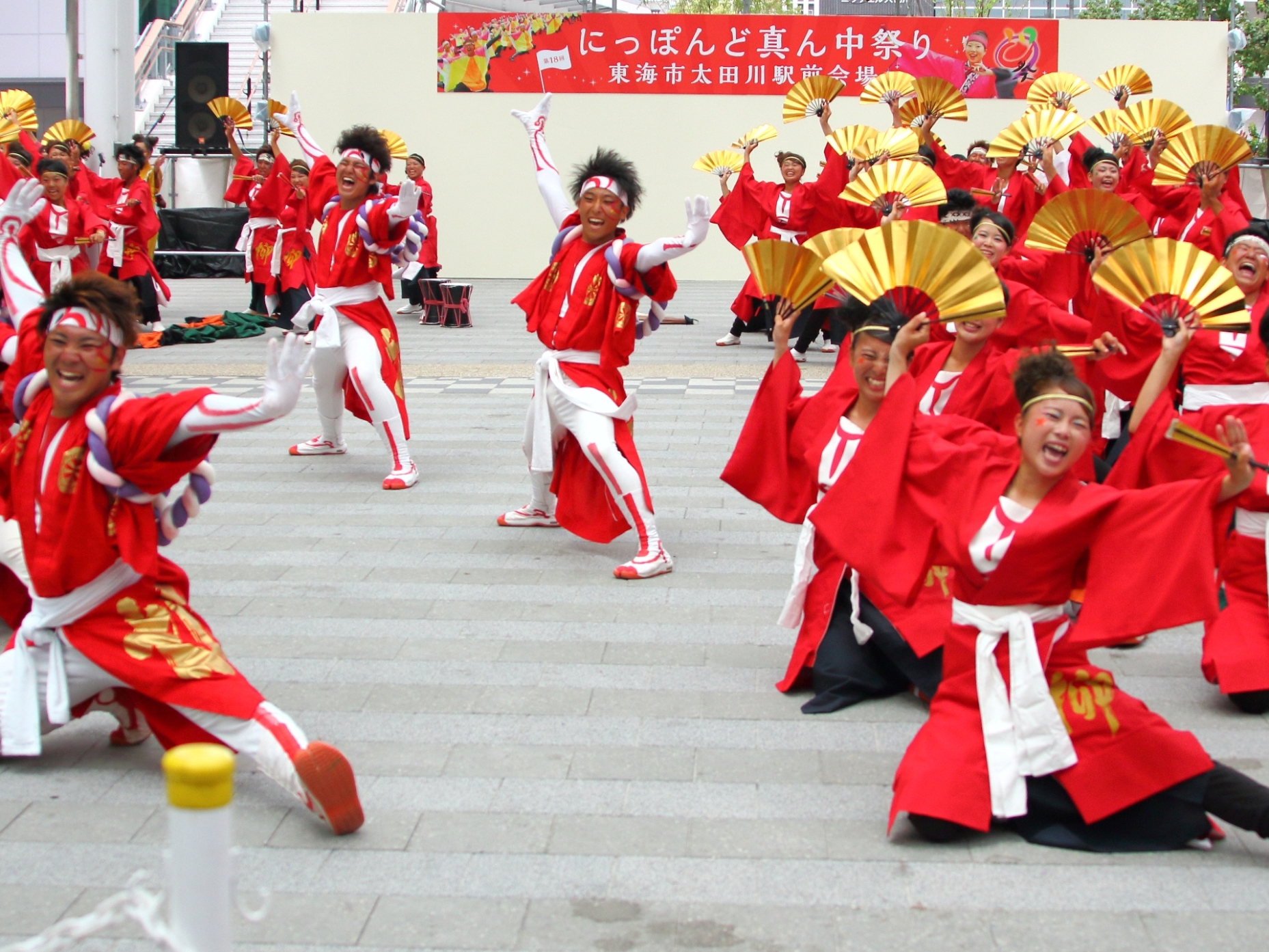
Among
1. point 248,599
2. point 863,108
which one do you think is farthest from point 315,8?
point 248,599

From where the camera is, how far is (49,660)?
3.49 m

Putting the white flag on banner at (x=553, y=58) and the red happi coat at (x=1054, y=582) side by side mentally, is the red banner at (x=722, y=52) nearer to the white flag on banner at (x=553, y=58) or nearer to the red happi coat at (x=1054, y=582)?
the white flag on banner at (x=553, y=58)

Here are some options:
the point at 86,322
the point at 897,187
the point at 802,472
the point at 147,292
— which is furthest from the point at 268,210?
the point at 86,322

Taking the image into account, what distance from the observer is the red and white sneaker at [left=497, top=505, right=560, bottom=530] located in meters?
6.30

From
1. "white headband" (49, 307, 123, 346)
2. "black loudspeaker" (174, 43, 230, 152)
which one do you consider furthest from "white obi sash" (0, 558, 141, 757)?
"black loudspeaker" (174, 43, 230, 152)

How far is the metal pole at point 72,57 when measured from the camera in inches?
594

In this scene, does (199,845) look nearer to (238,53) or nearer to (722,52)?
(722,52)

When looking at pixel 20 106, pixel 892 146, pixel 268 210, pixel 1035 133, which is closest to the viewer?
pixel 892 146

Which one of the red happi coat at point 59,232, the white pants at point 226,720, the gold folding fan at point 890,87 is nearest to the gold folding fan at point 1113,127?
the gold folding fan at point 890,87

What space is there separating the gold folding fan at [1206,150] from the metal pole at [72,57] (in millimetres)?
11837

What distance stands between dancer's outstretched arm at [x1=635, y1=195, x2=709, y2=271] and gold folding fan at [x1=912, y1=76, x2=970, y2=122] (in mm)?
4616

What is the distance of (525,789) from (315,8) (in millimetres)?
20886

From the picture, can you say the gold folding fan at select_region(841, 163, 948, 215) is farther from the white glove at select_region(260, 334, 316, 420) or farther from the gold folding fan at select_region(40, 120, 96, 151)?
the gold folding fan at select_region(40, 120, 96, 151)

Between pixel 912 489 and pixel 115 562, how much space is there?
6.59 ft
